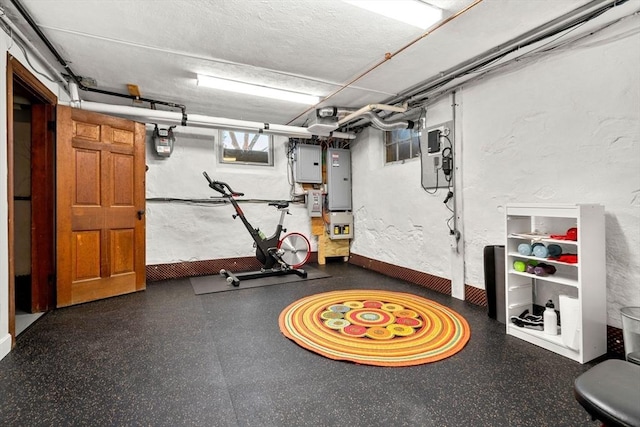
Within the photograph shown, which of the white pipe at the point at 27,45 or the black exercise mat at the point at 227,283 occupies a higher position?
the white pipe at the point at 27,45

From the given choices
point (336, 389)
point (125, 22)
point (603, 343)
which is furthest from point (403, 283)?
point (125, 22)

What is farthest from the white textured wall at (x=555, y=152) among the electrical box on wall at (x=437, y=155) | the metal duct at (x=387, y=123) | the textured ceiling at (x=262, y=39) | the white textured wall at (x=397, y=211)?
the textured ceiling at (x=262, y=39)

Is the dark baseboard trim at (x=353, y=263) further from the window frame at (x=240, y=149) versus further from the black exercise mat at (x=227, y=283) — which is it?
the window frame at (x=240, y=149)

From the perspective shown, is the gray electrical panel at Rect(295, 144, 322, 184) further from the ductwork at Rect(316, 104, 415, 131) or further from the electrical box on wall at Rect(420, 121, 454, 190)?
the electrical box on wall at Rect(420, 121, 454, 190)

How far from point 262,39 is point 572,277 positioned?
3.39 metres

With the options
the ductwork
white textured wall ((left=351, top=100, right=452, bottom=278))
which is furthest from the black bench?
the ductwork

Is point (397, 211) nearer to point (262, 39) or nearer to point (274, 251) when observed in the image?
point (274, 251)

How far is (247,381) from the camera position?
76.9 inches

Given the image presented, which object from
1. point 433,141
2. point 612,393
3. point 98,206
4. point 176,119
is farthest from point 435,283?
point 98,206

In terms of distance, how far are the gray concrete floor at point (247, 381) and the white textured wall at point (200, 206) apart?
1.93m

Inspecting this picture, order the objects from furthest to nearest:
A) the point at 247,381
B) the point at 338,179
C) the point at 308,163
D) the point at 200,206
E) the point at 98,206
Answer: the point at 338,179
the point at 308,163
the point at 200,206
the point at 98,206
the point at 247,381

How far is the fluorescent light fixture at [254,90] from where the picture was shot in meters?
3.45

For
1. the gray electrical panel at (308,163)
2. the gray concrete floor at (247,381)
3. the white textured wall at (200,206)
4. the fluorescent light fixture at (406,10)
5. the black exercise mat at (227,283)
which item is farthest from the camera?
the gray electrical panel at (308,163)

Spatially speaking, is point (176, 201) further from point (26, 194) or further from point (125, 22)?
point (125, 22)
